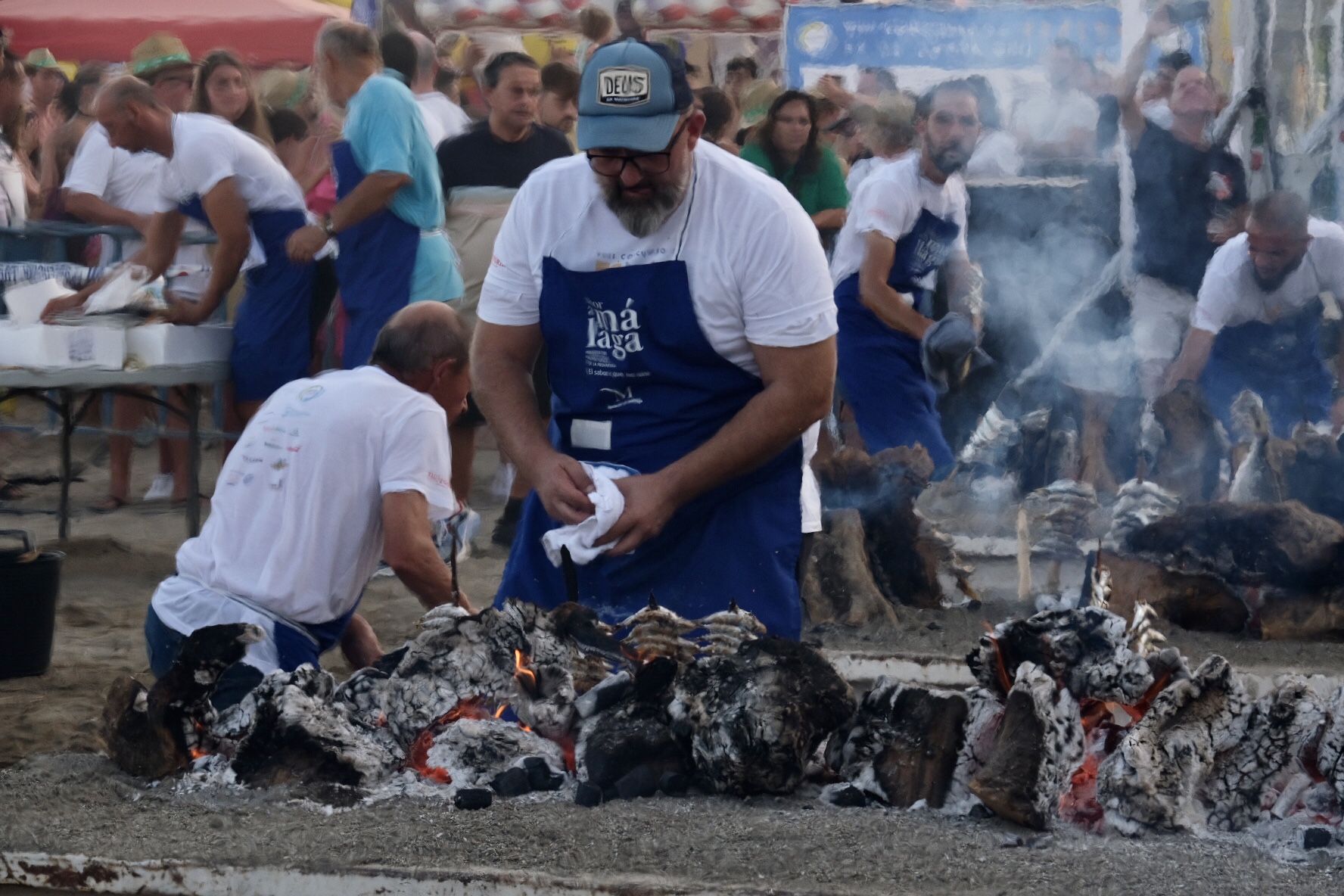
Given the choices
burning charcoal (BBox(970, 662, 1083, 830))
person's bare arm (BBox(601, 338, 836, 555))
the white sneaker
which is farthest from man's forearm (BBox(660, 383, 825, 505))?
the white sneaker

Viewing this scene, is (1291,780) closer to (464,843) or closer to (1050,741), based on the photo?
(1050,741)

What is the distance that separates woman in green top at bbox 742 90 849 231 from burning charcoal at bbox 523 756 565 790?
5.23 m

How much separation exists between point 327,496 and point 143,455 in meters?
7.89

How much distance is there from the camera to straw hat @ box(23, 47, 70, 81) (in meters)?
12.4

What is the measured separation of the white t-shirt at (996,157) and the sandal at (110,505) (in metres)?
4.92

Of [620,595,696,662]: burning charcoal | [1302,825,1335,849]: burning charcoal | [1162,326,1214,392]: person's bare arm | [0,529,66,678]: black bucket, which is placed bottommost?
[0,529,66,678]: black bucket

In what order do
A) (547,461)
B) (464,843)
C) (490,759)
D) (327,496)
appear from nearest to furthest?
(464,843) → (490,759) → (547,461) → (327,496)

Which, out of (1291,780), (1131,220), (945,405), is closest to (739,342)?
(1291,780)

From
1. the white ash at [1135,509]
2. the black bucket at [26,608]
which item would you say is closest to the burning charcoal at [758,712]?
the white ash at [1135,509]

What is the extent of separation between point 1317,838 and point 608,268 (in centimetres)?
203

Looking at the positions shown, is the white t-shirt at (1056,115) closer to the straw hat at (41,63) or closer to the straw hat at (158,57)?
the straw hat at (158,57)

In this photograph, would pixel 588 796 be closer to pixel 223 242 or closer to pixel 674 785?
pixel 674 785

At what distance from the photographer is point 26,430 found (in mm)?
9953

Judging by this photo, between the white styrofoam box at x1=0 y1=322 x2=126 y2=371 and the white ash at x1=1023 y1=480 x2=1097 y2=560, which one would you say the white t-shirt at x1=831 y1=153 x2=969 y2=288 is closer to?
the white ash at x1=1023 y1=480 x2=1097 y2=560
